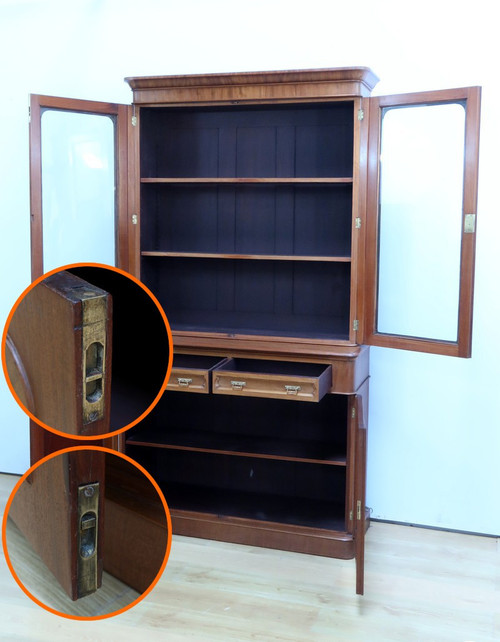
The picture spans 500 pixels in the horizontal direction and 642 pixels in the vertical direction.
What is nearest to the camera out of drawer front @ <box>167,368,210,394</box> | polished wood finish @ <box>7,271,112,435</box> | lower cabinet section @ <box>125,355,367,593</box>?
polished wood finish @ <box>7,271,112,435</box>

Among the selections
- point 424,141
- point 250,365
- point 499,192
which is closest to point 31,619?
point 250,365

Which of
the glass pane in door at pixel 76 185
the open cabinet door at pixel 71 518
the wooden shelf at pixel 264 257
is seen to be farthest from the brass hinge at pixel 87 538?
the glass pane in door at pixel 76 185

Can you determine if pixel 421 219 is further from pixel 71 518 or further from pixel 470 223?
pixel 71 518

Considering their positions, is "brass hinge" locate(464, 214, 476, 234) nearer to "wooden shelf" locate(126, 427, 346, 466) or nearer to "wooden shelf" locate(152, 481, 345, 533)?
"wooden shelf" locate(126, 427, 346, 466)

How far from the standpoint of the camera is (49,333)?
307 millimetres

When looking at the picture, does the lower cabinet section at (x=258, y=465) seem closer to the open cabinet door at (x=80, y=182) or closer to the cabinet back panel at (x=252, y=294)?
the cabinet back panel at (x=252, y=294)

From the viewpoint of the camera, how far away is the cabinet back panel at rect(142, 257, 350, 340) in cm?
223

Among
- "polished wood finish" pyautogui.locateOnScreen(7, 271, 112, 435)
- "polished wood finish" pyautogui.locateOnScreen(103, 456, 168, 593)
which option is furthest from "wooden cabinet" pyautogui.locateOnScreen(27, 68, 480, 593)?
"polished wood finish" pyautogui.locateOnScreen(7, 271, 112, 435)

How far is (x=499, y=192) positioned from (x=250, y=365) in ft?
2.87

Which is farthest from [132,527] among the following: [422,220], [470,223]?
[422,220]

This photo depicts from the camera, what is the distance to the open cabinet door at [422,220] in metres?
1.79

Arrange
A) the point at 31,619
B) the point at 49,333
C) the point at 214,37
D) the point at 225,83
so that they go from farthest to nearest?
the point at 214,37
the point at 225,83
the point at 31,619
the point at 49,333

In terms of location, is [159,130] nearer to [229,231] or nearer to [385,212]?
[229,231]

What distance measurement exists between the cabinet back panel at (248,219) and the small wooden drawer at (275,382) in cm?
39
